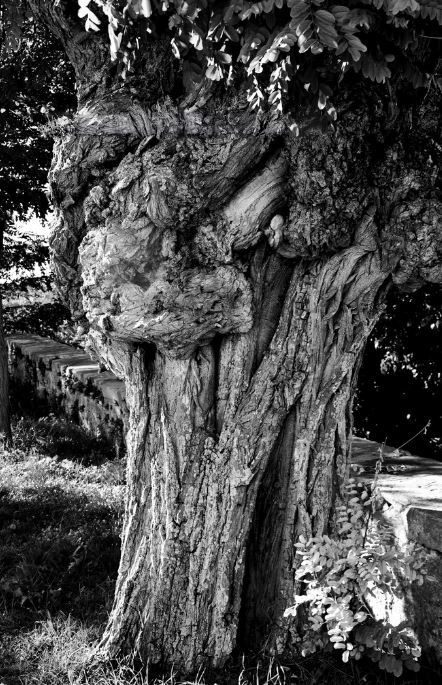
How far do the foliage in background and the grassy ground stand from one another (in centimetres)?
230

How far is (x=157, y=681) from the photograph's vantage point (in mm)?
3488

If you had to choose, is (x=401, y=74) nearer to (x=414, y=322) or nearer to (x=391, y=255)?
(x=391, y=255)

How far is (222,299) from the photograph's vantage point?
322cm

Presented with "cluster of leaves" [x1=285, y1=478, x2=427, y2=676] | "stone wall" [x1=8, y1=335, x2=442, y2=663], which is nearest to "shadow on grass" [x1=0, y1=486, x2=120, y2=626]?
"stone wall" [x1=8, y1=335, x2=442, y2=663]

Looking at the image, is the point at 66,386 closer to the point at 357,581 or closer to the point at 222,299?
the point at 222,299

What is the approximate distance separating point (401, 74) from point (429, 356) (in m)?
3.77

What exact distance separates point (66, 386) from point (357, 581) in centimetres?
528

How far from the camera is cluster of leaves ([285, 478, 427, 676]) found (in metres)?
3.25

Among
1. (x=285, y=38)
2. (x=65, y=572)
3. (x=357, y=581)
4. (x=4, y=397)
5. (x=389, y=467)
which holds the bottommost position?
(x=65, y=572)

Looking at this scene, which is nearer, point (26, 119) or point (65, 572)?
point (65, 572)

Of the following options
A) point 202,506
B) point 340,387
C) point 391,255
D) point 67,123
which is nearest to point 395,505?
point 340,387

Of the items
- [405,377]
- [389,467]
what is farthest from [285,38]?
[405,377]

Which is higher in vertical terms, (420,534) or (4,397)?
(4,397)

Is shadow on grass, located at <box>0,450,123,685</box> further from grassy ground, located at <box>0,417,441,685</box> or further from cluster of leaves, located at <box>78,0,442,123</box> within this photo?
cluster of leaves, located at <box>78,0,442,123</box>
